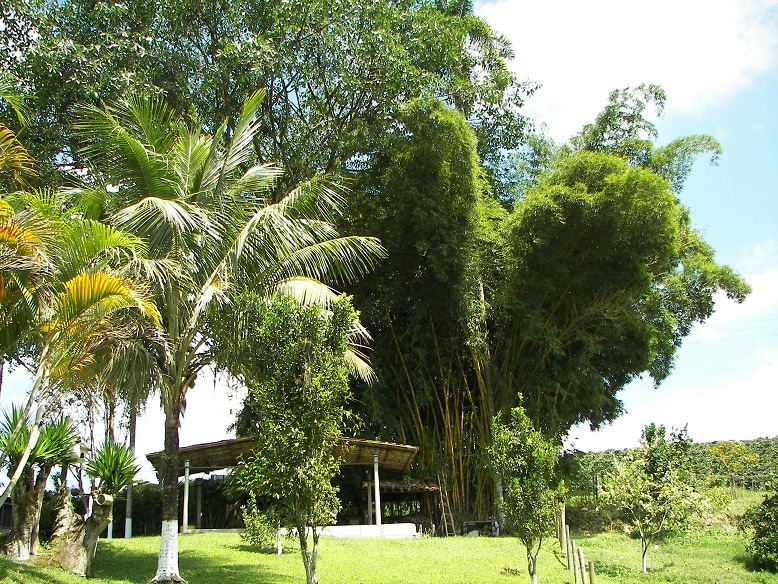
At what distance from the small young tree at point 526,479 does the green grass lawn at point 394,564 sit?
105cm

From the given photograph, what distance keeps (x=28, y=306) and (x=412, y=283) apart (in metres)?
10.3

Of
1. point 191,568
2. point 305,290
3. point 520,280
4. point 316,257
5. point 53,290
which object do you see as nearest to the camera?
point 53,290

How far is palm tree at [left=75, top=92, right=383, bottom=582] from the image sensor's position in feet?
29.4

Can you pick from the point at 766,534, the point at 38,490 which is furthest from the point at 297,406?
the point at 766,534

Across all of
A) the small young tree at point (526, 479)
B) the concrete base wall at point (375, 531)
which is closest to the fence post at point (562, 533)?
the small young tree at point (526, 479)

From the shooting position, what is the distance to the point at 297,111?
49.4 feet

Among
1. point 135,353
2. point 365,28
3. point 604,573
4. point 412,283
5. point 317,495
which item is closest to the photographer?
point 317,495

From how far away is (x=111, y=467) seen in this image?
8945 millimetres

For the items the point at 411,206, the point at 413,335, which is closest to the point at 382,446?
the point at 413,335

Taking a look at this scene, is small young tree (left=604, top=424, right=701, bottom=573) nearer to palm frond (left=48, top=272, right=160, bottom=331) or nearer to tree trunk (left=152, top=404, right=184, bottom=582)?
tree trunk (left=152, top=404, right=184, bottom=582)

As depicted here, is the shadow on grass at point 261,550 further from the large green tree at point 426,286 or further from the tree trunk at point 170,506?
the large green tree at point 426,286

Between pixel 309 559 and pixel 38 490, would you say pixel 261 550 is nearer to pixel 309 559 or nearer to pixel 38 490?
pixel 38 490

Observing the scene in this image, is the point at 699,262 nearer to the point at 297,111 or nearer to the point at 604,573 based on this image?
the point at 604,573

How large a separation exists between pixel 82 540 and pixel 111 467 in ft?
3.82
